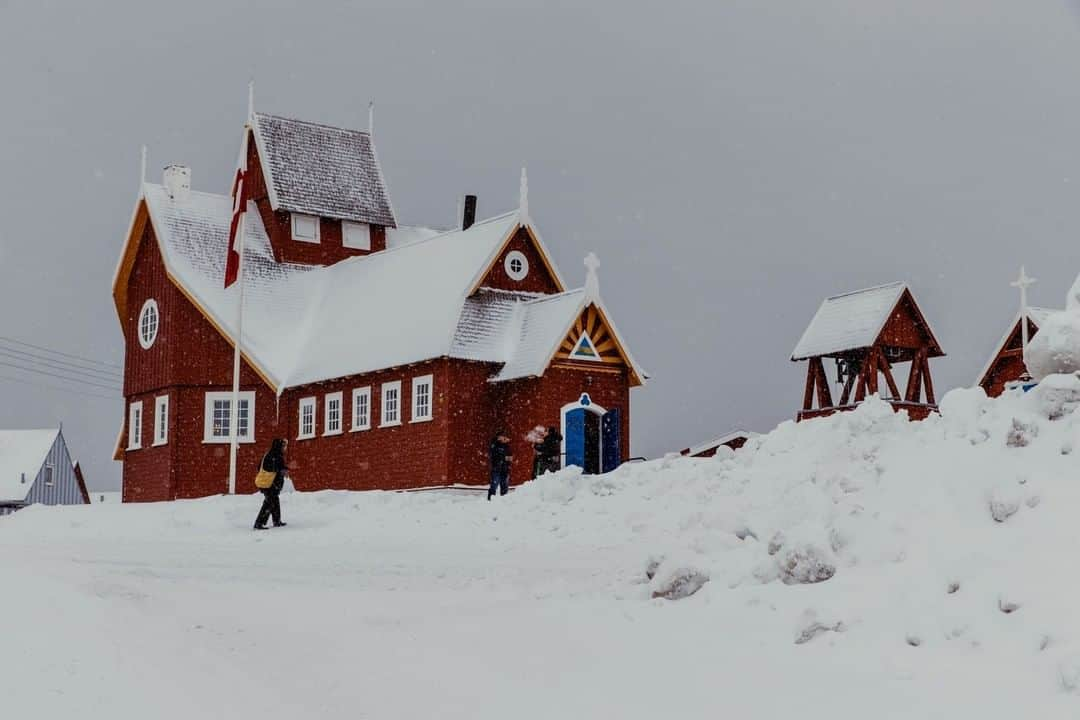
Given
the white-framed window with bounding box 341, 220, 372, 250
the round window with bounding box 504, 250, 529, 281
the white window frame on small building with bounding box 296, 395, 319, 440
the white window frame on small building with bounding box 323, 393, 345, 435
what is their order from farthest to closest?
1. the white-framed window with bounding box 341, 220, 372, 250
2. the white window frame on small building with bounding box 296, 395, 319, 440
3. the white window frame on small building with bounding box 323, 393, 345, 435
4. the round window with bounding box 504, 250, 529, 281

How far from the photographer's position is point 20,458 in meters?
74.0

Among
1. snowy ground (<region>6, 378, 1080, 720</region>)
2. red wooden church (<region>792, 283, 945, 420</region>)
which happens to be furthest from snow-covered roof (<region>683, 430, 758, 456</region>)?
snowy ground (<region>6, 378, 1080, 720</region>)

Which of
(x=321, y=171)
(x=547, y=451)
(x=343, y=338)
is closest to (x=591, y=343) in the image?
(x=547, y=451)

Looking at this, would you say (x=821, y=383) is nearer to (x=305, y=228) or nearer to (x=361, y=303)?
(x=361, y=303)

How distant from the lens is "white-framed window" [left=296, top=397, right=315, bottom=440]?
1603 inches

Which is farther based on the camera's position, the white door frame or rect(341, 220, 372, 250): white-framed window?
rect(341, 220, 372, 250): white-framed window

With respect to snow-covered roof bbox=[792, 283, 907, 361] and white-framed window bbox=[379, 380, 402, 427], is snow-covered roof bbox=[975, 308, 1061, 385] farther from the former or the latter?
white-framed window bbox=[379, 380, 402, 427]

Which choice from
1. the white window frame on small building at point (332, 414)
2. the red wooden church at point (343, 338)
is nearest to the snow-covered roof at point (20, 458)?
the red wooden church at point (343, 338)

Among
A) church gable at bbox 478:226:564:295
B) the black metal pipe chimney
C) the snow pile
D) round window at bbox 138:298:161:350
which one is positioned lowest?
the snow pile

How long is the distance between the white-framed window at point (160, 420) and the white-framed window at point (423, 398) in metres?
7.78

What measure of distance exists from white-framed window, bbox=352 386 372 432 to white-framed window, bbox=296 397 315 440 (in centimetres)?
179

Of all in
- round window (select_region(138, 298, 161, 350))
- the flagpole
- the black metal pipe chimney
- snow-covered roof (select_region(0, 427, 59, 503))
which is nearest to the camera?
the flagpole

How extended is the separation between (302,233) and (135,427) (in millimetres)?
7267

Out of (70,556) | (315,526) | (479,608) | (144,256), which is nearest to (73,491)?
(144,256)
